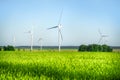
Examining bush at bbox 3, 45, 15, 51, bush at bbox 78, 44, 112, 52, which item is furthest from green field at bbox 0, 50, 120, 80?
bush at bbox 78, 44, 112, 52

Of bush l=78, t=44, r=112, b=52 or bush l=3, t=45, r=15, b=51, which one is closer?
bush l=3, t=45, r=15, b=51

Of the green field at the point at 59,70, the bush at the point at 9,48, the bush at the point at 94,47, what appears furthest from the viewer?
the bush at the point at 94,47

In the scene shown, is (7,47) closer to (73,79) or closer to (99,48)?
(99,48)

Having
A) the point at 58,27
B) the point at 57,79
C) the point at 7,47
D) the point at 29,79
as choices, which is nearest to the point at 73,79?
the point at 57,79

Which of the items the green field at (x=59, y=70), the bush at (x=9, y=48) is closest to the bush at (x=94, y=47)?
the bush at (x=9, y=48)

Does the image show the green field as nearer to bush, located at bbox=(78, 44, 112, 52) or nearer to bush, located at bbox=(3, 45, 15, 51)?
bush, located at bbox=(3, 45, 15, 51)

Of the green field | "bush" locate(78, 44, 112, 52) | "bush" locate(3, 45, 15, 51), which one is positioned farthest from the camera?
"bush" locate(78, 44, 112, 52)

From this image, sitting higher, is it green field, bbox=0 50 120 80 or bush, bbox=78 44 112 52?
bush, bbox=78 44 112 52

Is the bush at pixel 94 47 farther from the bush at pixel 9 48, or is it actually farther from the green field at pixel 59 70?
the green field at pixel 59 70

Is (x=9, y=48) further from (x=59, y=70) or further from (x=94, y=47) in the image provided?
(x=59, y=70)

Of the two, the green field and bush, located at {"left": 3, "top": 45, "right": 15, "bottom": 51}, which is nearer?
the green field

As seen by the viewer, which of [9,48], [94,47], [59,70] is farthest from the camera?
[94,47]

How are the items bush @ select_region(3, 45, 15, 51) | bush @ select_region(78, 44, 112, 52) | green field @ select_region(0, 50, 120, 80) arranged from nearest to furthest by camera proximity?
1. green field @ select_region(0, 50, 120, 80)
2. bush @ select_region(3, 45, 15, 51)
3. bush @ select_region(78, 44, 112, 52)

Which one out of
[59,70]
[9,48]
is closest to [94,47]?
[9,48]
